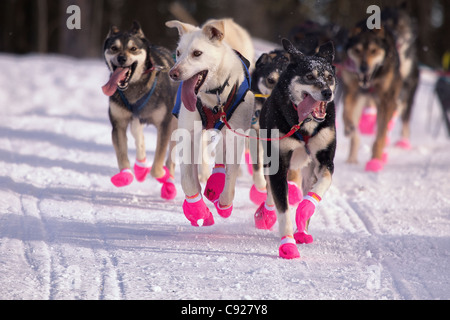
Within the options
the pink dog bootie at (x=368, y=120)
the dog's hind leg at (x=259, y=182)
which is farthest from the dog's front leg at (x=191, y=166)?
the pink dog bootie at (x=368, y=120)

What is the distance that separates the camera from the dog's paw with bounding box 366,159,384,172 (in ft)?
20.2

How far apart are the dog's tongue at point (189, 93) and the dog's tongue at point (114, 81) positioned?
3.11 ft

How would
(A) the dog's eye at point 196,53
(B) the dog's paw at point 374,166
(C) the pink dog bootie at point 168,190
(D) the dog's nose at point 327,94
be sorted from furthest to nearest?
(B) the dog's paw at point 374,166, (C) the pink dog bootie at point 168,190, (A) the dog's eye at point 196,53, (D) the dog's nose at point 327,94

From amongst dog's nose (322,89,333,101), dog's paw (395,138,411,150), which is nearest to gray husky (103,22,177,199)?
dog's nose (322,89,333,101)

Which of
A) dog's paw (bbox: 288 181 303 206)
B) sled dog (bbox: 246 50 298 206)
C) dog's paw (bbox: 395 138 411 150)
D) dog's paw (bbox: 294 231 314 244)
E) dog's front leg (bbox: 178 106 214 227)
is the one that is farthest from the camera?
dog's paw (bbox: 395 138 411 150)

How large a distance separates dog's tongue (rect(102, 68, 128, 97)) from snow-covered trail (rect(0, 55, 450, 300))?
2.55ft

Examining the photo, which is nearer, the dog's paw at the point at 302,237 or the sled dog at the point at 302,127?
the sled dog at the point at 302,127

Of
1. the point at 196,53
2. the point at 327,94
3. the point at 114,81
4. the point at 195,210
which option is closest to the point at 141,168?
the point at 114,81

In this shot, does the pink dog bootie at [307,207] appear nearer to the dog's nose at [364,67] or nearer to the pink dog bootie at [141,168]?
the pink dog bootie at [141,168]

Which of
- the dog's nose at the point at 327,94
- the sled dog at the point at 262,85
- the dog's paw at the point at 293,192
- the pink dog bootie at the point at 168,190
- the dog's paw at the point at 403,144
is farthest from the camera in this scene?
the dog's paw at the point at 403,144

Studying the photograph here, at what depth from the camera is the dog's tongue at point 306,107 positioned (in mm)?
3469

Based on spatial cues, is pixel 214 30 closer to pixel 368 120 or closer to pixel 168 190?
pixel 168 190

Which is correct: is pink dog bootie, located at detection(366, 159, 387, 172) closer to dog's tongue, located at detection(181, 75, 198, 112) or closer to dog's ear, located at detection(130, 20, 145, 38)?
dog's ear, located at detection(130, 20, 145, 38)
